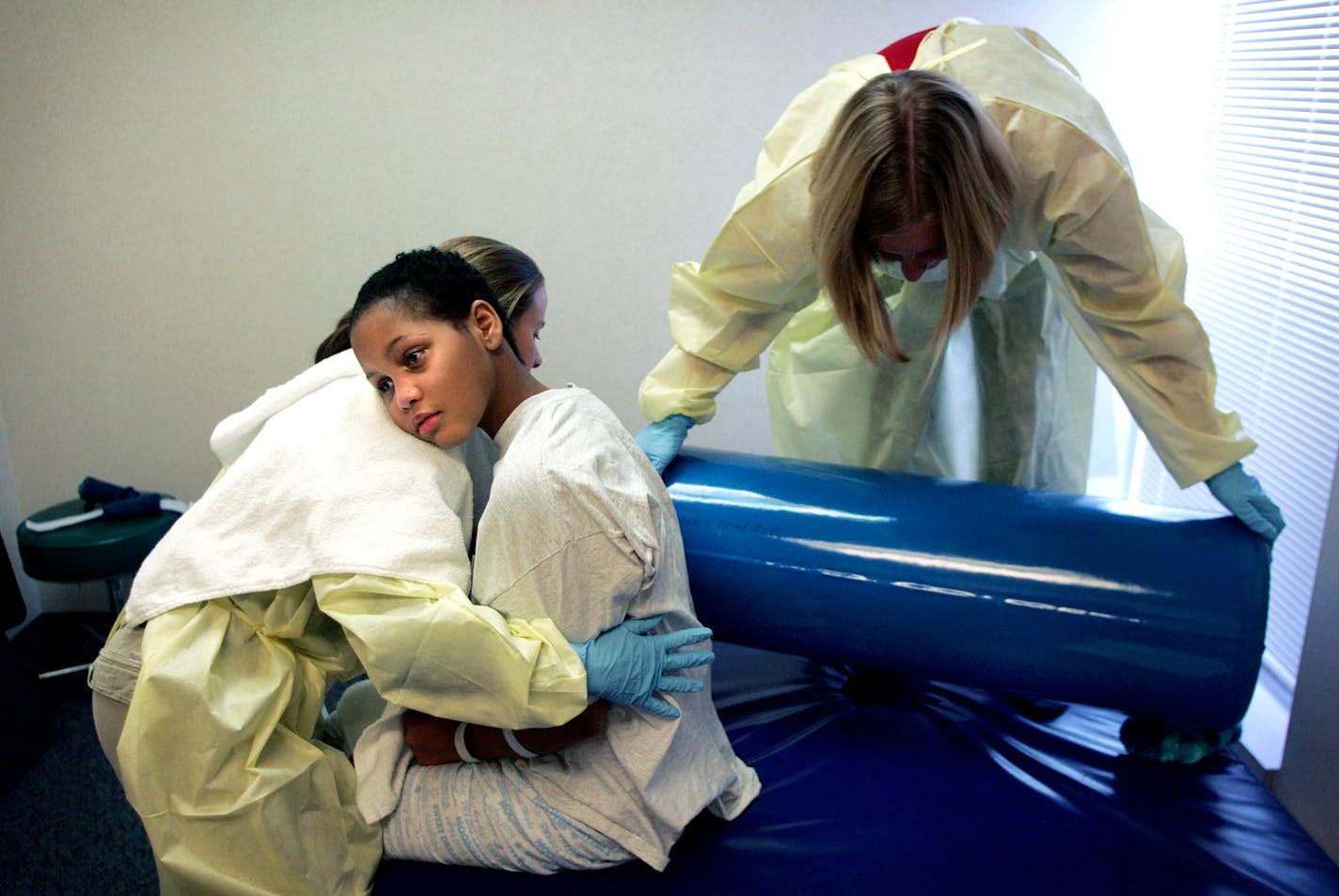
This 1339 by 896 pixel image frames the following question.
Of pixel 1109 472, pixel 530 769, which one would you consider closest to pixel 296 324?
pixel 530 769

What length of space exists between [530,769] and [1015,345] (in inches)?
45.5

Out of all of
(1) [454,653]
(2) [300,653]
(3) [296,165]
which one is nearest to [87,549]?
(3) [296,165]

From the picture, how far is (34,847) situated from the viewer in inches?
70.3

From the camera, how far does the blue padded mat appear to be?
120cm

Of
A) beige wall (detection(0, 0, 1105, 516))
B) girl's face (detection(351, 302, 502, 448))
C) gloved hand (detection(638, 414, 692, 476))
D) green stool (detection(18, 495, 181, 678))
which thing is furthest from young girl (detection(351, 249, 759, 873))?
beige wall (detection(0, 0, 1105, 516))

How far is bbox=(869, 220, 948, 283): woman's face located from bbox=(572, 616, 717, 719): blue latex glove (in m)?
0.60

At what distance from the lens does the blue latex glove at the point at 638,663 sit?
1103 millimetres

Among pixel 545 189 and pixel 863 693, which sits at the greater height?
pixel 545 189

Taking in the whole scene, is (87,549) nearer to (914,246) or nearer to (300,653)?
(300,653)

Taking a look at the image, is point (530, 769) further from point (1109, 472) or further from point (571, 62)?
point (1109, 472)

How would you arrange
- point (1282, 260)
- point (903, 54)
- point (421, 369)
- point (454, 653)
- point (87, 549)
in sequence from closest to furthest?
1. point (454, 653)
2. point (421, 369)
3. point (903, 54)
4. point (1282, 260)
5. point (87, 549)

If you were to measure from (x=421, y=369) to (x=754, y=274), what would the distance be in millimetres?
593

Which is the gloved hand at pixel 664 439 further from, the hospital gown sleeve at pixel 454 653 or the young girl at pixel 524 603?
the hospital gown sleeve at pixel 454 653

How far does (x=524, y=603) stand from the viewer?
1.13m
